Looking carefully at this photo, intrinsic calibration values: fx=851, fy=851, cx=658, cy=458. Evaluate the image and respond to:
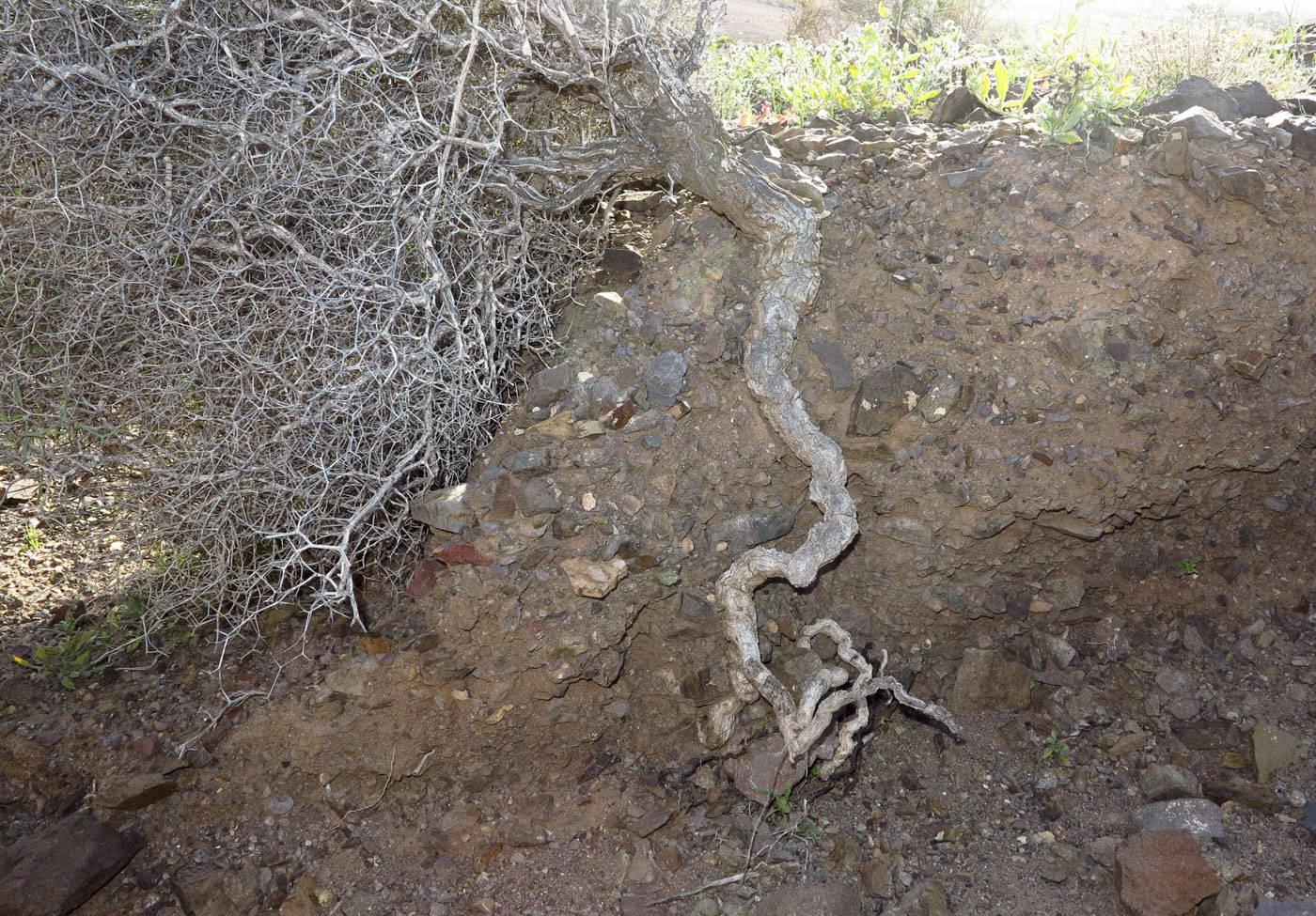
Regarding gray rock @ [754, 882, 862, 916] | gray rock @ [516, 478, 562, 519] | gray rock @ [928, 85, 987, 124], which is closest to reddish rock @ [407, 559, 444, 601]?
gray rock @ [516, 478, 562, 519]

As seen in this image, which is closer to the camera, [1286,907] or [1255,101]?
[1286,907]

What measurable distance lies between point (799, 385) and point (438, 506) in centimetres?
109

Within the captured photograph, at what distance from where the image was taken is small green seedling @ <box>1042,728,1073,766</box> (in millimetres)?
2268

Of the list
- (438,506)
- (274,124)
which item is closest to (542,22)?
(274,124)

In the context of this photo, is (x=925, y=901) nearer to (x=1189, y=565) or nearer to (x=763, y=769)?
(x=763, y=769)

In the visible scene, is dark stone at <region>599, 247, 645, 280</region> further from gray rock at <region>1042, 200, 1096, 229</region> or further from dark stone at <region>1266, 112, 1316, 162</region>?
dark stone at <region>1266, 112, 1316, 162</region>

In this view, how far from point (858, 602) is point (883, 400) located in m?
0.61

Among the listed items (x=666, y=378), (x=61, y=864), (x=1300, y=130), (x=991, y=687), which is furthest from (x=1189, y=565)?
(x=61, y=864)

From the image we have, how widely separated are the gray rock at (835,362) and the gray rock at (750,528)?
1.38 feet

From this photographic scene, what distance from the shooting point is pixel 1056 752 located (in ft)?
7.50

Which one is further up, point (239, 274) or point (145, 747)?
point (239, 274)

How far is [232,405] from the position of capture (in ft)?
7.51

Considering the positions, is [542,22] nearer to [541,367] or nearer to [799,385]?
[541,367]

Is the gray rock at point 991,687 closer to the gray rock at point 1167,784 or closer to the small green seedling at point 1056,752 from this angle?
the small green seedling at point 1056,752
